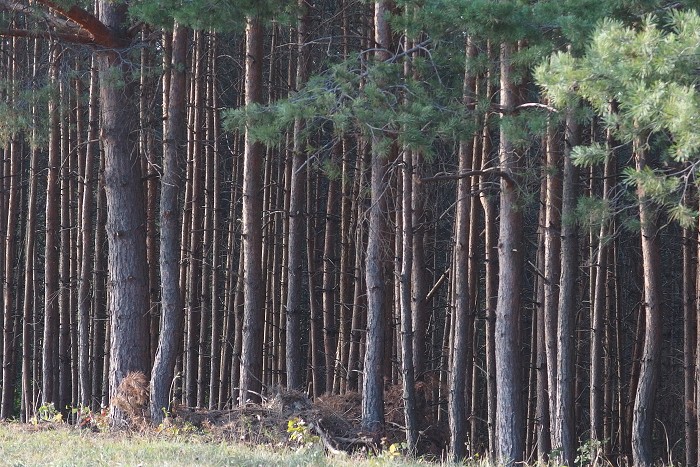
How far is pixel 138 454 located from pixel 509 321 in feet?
18.0

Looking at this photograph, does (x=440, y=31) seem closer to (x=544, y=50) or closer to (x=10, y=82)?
(x=544, y=50)

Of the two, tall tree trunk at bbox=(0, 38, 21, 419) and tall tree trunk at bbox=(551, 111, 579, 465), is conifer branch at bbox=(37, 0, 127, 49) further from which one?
tall tree trunk at bbox=(0, 38, 21, 419)

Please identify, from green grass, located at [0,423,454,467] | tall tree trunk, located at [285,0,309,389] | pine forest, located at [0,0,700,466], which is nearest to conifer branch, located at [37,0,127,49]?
pine forest, located at [0,0,700,466]

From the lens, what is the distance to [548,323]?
1223 centimetres

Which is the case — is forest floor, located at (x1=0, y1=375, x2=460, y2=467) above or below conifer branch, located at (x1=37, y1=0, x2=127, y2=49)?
below

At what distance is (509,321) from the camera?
432 inches

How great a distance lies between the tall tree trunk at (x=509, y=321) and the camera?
35.5ft

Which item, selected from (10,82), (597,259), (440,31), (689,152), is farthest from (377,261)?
(689,152)

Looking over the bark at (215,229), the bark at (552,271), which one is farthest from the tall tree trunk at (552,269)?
the bark at (215,229)

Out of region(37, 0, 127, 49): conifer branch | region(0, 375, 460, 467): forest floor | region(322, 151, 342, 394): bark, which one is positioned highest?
region(37, 0, 127, 49): conifer branch

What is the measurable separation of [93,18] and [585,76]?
715 cm

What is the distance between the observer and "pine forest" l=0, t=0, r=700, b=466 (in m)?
8.17

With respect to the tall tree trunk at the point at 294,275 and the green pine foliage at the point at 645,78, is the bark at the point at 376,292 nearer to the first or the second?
the tall tree trunk at the point at 294,275

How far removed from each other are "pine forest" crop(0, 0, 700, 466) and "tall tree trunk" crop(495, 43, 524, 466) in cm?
3
